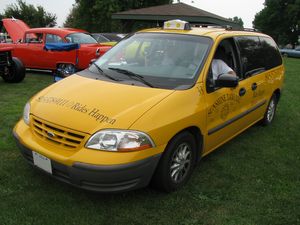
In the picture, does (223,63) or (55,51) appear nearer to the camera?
(223,63)

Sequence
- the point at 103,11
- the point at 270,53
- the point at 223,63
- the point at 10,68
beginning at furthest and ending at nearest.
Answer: the point at 103,11 < the point at 10,68 < the point at 270,53 < the point at 223,63

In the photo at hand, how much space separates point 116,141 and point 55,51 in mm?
8090

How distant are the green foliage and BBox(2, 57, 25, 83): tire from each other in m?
24.5

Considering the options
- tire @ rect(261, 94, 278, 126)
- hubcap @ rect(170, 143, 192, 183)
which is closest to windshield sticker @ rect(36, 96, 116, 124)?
hubcap @ rect(170, 143, 192, 183)

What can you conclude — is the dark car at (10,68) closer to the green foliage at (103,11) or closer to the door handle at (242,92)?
the door handle at (242,92)

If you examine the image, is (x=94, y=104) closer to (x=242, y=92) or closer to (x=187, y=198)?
(x=187, y=198)

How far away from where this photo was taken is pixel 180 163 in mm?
3758

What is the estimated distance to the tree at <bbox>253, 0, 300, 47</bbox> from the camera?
2042 inches

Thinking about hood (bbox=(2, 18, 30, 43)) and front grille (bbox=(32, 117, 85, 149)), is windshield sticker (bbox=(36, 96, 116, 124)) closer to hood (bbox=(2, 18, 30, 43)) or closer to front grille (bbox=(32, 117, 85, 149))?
front grille (bbox=(32, 117, 85, 149))

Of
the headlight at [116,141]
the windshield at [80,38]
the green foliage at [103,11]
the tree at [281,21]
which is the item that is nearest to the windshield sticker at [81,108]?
the headlight at [116,141]

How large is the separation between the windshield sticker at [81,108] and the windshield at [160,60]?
714 millimetres

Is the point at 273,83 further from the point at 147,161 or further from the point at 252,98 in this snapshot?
the point at 147,161

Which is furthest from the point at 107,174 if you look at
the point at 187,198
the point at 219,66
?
the point at 219,66

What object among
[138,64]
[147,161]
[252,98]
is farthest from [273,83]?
[147,161]
